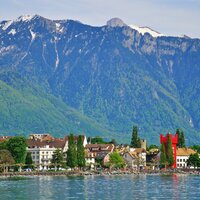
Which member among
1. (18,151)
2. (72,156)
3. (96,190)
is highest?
(18,151)

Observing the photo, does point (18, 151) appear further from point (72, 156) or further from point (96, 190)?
point (96, 190)

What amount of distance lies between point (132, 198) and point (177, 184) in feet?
120

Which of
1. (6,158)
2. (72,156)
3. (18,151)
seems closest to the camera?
(6,158)

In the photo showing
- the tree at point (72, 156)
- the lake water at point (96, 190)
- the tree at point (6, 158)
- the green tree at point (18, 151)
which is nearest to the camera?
the lake water at point (96, 190)

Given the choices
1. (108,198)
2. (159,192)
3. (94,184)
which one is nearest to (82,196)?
(108,198)

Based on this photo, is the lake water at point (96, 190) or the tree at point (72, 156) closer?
the lake water at point (96, 190)

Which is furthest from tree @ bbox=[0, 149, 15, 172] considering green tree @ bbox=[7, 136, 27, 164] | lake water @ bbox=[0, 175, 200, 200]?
Result: lake water @ bbox=[0, 175, 200, 200]

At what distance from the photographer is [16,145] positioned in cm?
19925

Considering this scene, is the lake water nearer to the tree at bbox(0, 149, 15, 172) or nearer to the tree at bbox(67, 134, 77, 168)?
the tree at bbox(0, 149, 15, 172)

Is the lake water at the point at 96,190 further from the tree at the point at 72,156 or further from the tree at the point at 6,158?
the tree at the point at 72,156

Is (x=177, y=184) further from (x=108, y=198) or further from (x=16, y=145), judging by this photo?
(x=16, y=145)

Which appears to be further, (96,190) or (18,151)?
(18,151)

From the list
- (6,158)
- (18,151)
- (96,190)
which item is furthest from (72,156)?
(96,190)

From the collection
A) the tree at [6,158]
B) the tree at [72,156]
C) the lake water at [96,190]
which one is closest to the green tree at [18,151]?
the tree at [6,158]
